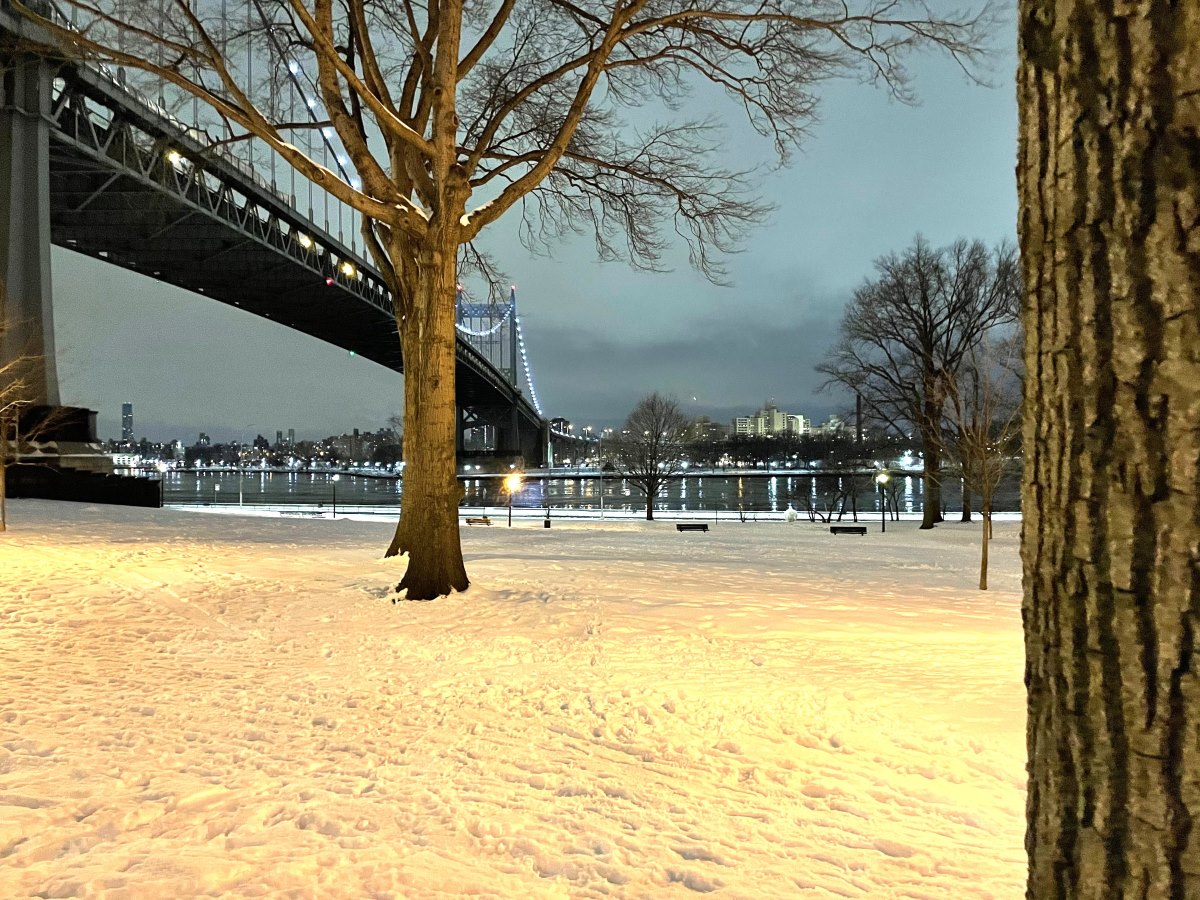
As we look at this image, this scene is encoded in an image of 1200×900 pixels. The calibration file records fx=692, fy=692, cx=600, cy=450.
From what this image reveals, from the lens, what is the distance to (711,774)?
3352 millimetres

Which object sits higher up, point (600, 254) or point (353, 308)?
point (353, 308)

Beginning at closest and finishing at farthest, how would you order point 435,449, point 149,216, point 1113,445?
point 1113,445 → point 435,449 → point 149,216

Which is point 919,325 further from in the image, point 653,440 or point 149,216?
point 149,216

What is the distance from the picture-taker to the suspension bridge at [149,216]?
2153cm

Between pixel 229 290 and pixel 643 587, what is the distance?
44028 mm

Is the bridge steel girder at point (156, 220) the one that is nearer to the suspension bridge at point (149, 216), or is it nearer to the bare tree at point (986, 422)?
the suspension bridge at point (149, 216)

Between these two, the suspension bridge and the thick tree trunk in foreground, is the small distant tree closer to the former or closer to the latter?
the suspension bridge

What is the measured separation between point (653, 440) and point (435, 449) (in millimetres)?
30295

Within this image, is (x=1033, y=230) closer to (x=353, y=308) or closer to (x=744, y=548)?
(x=744, y=548)

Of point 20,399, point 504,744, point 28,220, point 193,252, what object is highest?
point 193,252

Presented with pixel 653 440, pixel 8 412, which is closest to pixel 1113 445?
pixel 8 412

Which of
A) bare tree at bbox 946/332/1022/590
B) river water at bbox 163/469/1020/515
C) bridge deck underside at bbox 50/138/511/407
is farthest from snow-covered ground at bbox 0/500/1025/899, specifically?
river water at bbox 163/469/1020/515

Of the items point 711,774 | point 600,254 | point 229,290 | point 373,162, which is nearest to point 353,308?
point 229,290

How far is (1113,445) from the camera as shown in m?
1.05
